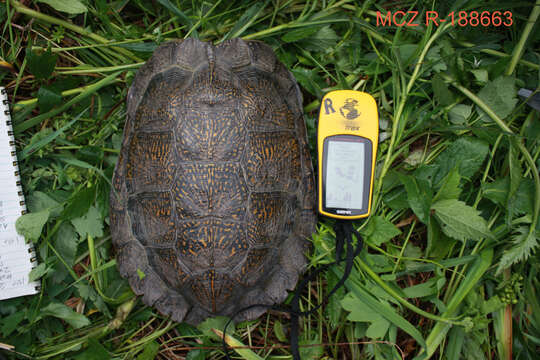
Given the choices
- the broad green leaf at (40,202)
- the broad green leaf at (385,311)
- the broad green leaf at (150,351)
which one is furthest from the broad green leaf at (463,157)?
the broad green leaf at (40,202)

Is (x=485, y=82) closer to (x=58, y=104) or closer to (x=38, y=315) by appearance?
(x=58, y=104)

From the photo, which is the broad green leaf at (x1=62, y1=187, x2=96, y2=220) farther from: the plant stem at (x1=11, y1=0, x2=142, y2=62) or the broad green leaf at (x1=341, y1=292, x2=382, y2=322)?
the broad green leaf at (x1=341, y1=292, x2=382, y2=322)

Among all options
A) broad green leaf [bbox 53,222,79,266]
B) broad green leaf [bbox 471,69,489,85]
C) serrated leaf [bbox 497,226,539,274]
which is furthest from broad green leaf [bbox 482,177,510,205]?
broad green leaf [bbox 53,222,79,266]

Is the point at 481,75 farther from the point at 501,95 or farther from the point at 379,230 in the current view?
the point at 379,230

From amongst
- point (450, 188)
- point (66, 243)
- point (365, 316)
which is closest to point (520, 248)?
point (450, 188)

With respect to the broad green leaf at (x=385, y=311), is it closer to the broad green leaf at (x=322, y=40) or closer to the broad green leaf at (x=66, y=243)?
the broad green leaf at (x=322, y=40)
